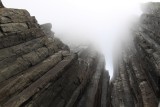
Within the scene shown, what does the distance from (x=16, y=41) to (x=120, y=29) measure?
178ft

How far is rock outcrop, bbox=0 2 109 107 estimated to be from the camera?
1423 centimetres

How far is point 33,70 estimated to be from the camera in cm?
1678

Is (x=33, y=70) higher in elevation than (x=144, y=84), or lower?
higher

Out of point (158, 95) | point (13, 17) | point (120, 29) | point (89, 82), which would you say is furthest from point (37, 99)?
point (120, 29)

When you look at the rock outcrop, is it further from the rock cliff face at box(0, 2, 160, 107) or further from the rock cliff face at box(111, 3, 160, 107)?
the rock cliff face at box(111, 3, 160, 107)

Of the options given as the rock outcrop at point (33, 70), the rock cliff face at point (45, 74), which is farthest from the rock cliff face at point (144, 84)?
the rock outcrop at point (33, 70)

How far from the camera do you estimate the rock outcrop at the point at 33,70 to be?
14.2 m

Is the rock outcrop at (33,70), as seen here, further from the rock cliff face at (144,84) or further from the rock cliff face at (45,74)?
the rock cliff face at (144,84)

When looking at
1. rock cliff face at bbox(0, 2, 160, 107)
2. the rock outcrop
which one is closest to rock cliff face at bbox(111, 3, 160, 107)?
rock cliff face at bbox(0, 2, 160, 107)

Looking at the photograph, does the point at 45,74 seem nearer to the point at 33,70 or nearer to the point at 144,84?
the point at 33,70

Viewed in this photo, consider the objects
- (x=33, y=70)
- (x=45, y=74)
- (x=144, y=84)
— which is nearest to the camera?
(x=33, y=70)

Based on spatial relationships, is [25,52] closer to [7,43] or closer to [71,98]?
[7,43]

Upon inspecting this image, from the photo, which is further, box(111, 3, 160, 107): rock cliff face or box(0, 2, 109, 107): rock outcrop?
box(111, 3, 160, 107): rock cliff face

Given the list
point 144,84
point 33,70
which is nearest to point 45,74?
point 33,70
